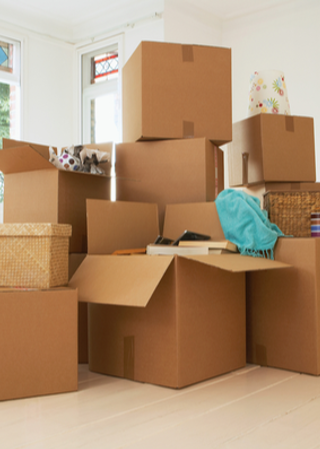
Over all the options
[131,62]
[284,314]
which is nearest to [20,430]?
[284,314]

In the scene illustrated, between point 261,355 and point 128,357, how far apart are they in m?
0.49

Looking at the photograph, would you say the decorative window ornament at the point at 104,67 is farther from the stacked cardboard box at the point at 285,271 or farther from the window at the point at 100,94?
the stacked cardboard box at the point at 285,271

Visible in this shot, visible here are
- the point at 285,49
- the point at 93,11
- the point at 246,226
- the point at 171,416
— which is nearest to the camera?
the point at 171,416

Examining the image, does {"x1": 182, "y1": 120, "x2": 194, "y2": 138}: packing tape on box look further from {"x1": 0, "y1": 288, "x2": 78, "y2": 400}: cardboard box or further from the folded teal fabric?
{"x1": 0, "y1": 288, "x2": 78, "y2": 400}: cardboard box

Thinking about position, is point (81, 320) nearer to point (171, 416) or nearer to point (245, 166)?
point (171, 416)

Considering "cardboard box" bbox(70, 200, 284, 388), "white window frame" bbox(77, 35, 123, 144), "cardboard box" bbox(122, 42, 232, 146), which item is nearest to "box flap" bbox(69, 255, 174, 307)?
"cardboard box" bbox(70, 200, 284, 388)

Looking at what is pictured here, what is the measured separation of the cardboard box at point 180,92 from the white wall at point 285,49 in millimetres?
1894

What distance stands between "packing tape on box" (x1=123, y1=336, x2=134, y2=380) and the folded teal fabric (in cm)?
46

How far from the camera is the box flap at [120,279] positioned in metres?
1.26

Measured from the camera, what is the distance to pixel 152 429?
1.02 meters

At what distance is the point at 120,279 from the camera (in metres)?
1.34

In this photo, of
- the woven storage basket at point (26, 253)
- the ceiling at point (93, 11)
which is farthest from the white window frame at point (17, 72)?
the woven storage basket at point (26, 253)

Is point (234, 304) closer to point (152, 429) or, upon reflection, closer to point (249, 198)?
point (249, 198)

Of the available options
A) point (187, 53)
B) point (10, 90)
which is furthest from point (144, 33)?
point (187, 53)
